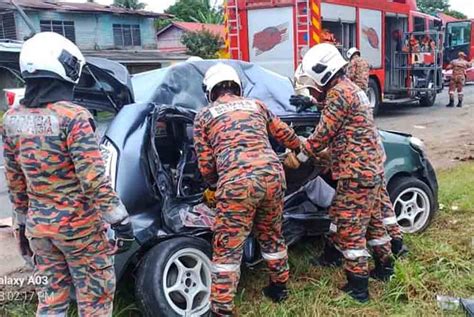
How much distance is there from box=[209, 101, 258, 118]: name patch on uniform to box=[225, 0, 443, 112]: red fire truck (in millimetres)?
7247

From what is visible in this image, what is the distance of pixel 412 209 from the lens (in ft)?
15.5

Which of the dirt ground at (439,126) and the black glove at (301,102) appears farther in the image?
the dirt ground at (439,126)

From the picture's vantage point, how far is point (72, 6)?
26000 mm

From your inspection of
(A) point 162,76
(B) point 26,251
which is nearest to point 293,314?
(B) point 26,251

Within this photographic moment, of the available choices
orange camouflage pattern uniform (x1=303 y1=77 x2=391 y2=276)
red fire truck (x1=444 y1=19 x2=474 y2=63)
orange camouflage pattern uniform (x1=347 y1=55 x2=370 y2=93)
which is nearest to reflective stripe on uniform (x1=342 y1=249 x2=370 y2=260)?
orange camouflage pattern uniform (x1=303 y1=77 x2=391 y2=276)

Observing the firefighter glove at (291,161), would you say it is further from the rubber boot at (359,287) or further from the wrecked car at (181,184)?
the rubber boot at (359,287)

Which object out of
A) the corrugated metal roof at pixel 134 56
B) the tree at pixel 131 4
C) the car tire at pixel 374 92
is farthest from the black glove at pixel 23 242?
the tree at pixel 131 4

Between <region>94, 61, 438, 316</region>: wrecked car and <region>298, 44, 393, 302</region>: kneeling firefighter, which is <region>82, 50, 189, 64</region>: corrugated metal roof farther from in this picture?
<region>298, 44, 393, 302</region>: kneeling firefighter

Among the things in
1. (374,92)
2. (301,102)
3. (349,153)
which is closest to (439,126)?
(374,92)

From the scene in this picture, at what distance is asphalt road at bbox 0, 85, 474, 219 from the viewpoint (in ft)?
27.1

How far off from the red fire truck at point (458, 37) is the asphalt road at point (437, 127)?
12.0ft

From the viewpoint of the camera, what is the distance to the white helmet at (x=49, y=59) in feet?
8.39

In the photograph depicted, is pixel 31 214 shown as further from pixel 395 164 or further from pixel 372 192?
pixel 395 164

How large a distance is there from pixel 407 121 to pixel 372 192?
9.24m
